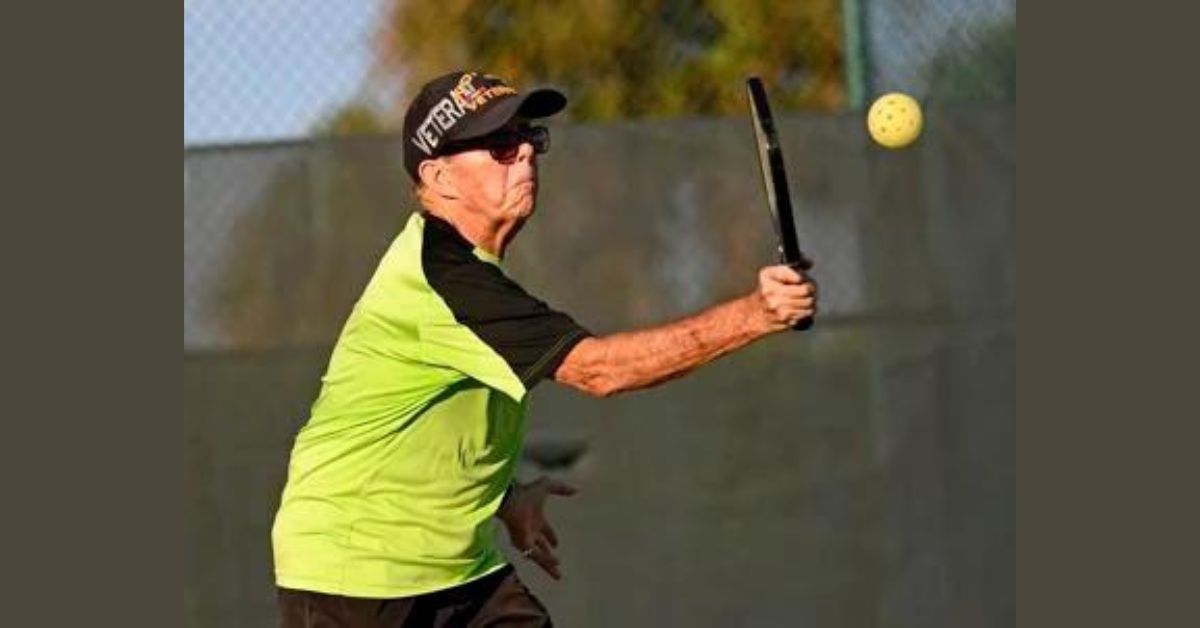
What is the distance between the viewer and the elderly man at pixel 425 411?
5.39 meters

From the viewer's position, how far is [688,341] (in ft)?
16.5

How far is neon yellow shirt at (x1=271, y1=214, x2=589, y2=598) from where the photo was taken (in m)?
5.39

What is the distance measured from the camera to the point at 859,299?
330 inches

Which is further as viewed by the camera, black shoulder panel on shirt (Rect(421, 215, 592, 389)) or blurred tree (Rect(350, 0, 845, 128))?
blurred tree (Rect(350, 0, 845, 128))

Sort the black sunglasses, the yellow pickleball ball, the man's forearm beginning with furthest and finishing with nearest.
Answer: the yellow pickleball ball
the black sunglasses
the man's forearm

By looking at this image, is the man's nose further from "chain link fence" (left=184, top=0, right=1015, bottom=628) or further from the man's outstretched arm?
"chain link fence" (left=184, top=0, right=1015, bottom=628)

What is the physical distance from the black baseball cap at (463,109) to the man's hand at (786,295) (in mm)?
957

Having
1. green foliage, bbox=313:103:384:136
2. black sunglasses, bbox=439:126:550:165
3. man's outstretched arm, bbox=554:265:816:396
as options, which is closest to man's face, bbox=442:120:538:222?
black sunglasses, bbox=439:126:550:165

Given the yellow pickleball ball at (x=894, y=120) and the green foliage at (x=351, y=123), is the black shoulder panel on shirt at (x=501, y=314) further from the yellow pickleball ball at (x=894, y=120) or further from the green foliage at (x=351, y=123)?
the green foliage at (x=351, y=123)

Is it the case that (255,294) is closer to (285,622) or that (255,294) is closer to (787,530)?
(787,530)

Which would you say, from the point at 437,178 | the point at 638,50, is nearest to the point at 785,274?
the point at 437,178

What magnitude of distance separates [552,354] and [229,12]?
3.83m

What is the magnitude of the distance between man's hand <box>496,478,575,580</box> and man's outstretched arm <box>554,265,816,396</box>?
96 cm

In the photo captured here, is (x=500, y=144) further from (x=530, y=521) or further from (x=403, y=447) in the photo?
(x=530, y=521)
